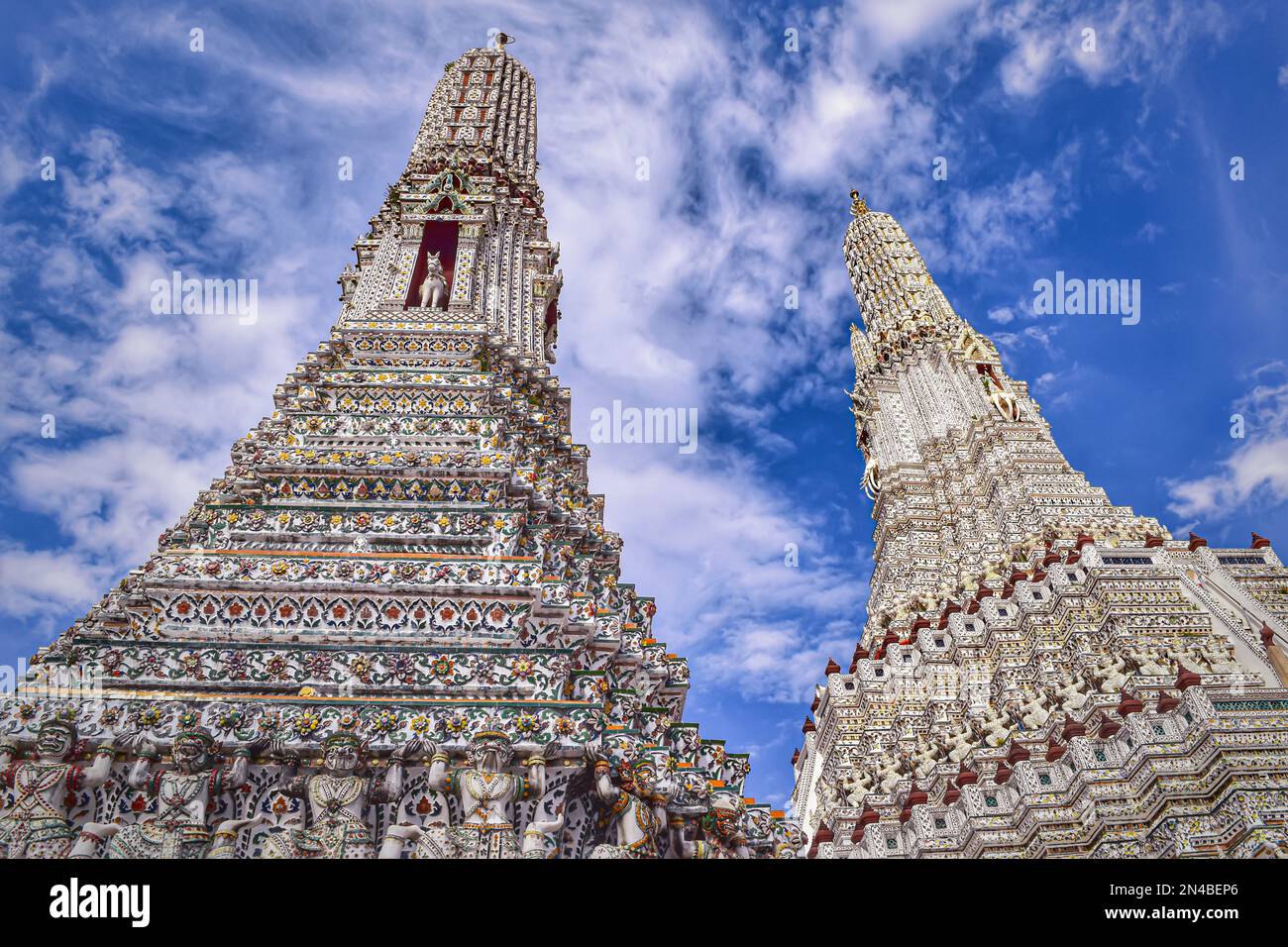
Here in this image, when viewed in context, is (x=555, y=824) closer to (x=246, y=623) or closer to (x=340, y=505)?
(x=246, y=623)

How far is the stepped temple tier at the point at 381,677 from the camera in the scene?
5.12 meters

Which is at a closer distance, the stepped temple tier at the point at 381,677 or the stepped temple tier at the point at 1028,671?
the stepped temple tier at the point at 381,677

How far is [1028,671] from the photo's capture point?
18984mm

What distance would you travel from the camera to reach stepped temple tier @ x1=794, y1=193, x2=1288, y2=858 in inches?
490

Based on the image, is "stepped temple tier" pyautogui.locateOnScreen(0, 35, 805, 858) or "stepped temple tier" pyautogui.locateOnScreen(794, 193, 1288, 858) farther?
"stepped temple tier" pyautogui.locateOnScreen(794, 193, 1288, 858)

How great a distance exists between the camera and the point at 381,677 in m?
6.14

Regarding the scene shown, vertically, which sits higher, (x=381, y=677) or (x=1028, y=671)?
(x=1028, y=671)

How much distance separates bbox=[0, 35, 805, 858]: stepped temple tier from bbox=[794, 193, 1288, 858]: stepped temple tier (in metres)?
7.73

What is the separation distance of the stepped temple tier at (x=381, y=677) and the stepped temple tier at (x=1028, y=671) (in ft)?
25.3

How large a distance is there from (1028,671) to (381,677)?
16.7 meters

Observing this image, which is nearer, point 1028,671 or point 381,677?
point 381,677
